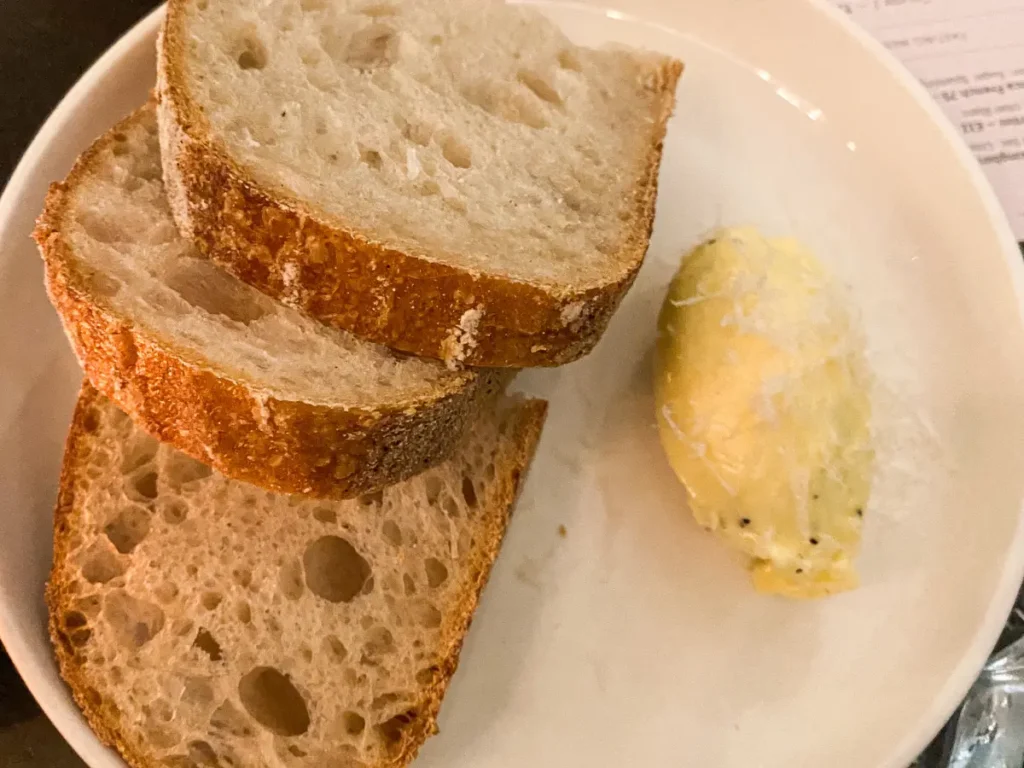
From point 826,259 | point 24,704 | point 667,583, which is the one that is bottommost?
point 24,704

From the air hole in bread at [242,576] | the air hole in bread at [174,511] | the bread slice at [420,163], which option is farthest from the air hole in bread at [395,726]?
the bread slice at [420,163]

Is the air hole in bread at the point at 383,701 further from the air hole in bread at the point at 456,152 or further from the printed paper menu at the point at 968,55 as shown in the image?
the printed paper menu at the point at 968,55

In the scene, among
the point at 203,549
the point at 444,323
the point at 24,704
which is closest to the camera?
the point at 444,323

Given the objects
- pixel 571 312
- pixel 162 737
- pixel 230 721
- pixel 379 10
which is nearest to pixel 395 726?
pixel 230 721

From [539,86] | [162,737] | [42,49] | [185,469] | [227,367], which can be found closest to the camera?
[227,367]

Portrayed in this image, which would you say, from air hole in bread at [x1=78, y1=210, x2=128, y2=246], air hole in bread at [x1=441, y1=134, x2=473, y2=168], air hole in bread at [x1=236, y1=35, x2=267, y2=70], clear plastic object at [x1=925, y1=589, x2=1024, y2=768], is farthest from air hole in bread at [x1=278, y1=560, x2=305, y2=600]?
clear plastic object at [x1=925, y1=589, x2=1024, y2=768]

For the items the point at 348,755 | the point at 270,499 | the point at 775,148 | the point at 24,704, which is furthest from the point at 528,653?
the point at 775,148

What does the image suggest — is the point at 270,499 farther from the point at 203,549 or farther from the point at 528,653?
the point at 528,653

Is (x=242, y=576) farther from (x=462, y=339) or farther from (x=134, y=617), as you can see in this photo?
(x=462, y=339)
